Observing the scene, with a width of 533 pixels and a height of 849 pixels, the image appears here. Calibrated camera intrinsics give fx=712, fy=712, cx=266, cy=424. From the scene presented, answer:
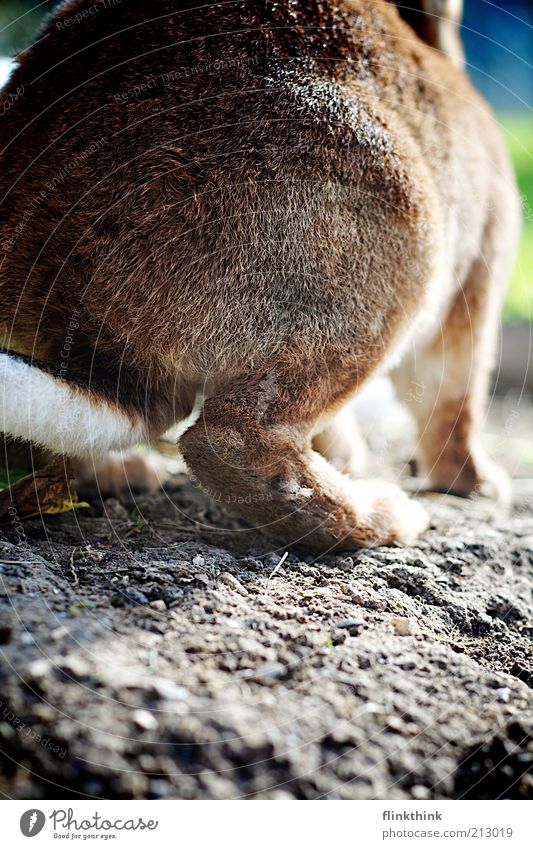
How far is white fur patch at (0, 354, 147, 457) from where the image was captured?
7.15ft

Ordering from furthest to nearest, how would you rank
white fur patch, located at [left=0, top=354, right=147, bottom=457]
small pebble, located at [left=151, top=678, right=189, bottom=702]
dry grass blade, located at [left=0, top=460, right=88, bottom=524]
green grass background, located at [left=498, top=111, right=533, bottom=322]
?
green grass background, located at [left=498, top=111, right=533, bottom=322] < dry grass blade, located at [left=0, top=460, right=88, bottom=524] < white fur patch, located at [left=0, top=354, right=147, bottom=457] < small pebble, located at [left=151, top=678, right=189, bottom=702]

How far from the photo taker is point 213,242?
8.05 feet

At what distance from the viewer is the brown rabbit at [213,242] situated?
2.43 meters

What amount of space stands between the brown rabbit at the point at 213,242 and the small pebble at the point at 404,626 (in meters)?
0.49

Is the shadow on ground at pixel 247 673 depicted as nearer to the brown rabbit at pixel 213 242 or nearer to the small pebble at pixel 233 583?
the small pebble at pixel 233 583

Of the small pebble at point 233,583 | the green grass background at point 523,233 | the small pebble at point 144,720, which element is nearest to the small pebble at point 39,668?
the small pebble at point 144,720

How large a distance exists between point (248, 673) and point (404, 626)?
0.63m

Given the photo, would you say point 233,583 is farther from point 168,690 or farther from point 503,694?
point 503,694

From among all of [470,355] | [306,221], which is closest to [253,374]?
[306,221]

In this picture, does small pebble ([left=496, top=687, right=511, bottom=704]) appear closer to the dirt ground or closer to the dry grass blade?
the dirt ground

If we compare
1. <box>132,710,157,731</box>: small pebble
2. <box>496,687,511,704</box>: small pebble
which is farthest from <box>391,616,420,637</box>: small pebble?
<box>132,710,157,731</box>: small pebble
